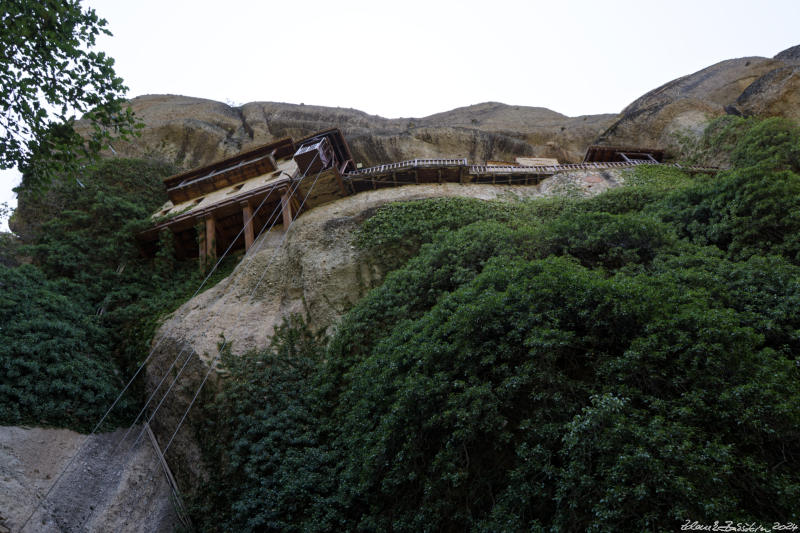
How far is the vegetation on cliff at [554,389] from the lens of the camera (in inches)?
182

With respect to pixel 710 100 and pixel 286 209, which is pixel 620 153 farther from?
pixel 286 209

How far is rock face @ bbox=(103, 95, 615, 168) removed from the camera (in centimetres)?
2648

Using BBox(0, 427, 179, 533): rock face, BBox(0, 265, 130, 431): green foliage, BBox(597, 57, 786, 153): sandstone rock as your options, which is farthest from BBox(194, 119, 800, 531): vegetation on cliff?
BBox(597, 57, 786, 153): sandstone rock

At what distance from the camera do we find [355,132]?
2864 centimetres

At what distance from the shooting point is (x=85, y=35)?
7664mm

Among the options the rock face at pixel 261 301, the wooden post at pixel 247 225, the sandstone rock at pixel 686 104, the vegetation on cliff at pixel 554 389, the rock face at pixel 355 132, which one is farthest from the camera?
the rock face at pixel 355 132

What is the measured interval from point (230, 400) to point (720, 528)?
28.5 ft

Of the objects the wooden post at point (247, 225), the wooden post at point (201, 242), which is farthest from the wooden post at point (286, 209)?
→ the wooden post at point (201, 242)

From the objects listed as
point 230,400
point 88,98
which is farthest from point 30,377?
point 88,98

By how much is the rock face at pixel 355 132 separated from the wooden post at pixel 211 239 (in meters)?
11.9

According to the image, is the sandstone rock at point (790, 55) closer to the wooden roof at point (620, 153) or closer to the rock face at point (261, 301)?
the wooden roof at point (620, 153)

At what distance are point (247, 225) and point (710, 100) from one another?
1081 inches

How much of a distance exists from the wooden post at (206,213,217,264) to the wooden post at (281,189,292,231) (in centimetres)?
283

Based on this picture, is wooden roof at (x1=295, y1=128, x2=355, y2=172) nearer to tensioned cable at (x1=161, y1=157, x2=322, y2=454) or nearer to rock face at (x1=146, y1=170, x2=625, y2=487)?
tensioned cable at (x1=161, y1=157, x2=322, y2=454)
